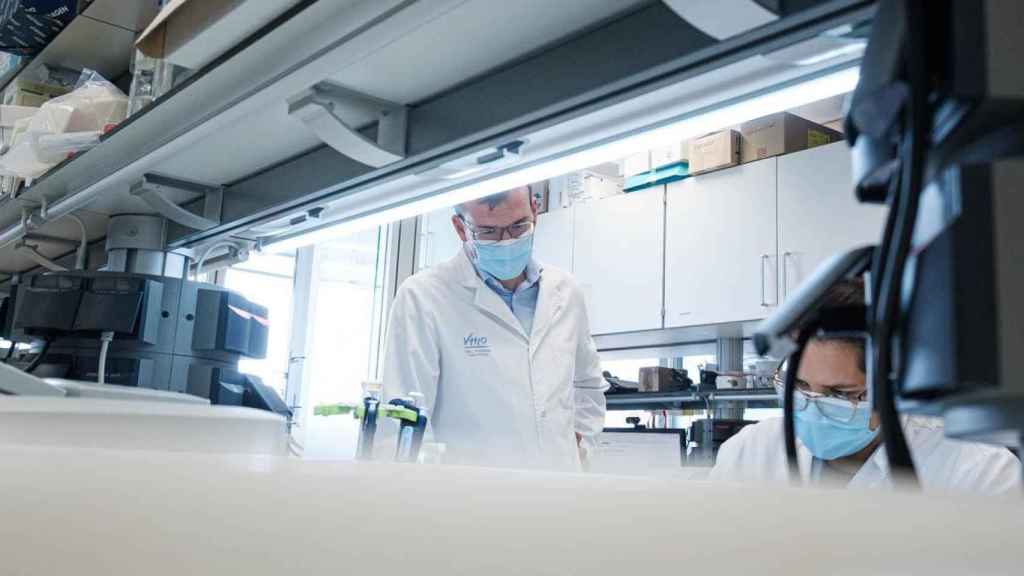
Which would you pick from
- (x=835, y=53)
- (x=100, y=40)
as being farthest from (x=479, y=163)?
(x=100, y=40)

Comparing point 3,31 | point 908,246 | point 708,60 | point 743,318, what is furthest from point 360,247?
point 908,246

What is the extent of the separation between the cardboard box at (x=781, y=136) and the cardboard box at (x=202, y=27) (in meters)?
3.31

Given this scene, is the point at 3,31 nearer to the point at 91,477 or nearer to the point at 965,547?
the point at 91,477

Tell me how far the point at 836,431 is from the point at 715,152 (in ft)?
9.70

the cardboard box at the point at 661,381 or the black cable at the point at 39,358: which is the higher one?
the cardboard box at the point at 661,381

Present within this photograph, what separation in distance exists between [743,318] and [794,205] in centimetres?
55

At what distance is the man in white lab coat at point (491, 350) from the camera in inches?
81.4

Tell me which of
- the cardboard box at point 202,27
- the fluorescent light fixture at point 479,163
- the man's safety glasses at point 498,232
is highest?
the cardboard box at point 202,27

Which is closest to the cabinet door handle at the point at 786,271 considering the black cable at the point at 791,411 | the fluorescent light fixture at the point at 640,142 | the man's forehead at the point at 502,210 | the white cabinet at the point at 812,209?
the white cabinet at the point at 812,209

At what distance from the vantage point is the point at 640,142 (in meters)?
1.21

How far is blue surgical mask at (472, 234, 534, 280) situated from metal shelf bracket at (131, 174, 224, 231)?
616 millimetres

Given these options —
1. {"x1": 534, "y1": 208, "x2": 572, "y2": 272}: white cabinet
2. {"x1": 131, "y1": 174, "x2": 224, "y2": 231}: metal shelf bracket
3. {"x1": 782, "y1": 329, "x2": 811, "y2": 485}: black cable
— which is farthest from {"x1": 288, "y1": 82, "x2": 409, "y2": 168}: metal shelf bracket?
{"x1": 534, "y1": 208, "x2": 572, "y2": 272}: white cabinet

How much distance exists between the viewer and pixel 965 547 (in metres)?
0.13

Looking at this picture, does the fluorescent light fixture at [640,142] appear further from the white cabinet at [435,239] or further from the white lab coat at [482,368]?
the white cabinet at [435,239]
